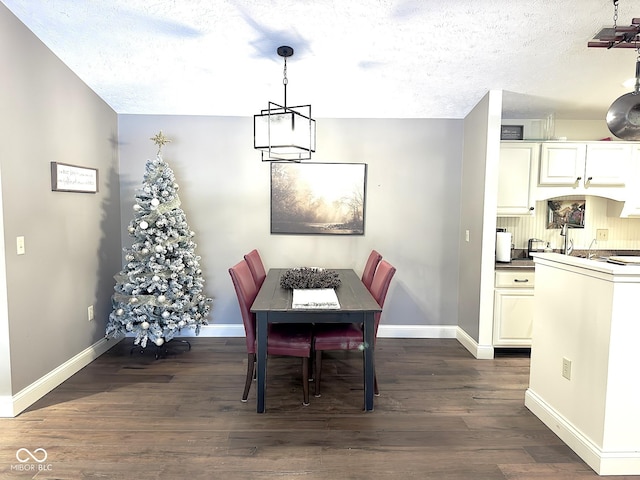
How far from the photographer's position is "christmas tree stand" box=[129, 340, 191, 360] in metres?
3.59

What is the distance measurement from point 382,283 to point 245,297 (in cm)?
97

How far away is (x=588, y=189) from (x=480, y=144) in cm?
118

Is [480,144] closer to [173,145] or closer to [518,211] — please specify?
[518,211]

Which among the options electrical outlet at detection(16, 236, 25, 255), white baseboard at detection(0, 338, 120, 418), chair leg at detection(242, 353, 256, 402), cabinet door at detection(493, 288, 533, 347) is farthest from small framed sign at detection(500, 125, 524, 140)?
white baseboard at detection(0, 338, 120, 418)

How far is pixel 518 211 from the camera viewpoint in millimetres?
3693

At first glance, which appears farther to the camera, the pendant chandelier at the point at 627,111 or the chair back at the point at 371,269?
the chair back at the point at 371,269

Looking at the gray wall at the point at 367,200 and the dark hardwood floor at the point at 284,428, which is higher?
the gray wall at the point at 367,200

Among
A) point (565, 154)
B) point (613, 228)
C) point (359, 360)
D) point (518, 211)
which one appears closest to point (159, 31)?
point (359, 360)

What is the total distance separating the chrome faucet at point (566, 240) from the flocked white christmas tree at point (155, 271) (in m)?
3.78

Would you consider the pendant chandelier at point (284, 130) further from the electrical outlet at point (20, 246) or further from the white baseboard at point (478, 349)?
the white baseboard at point (478, 349)

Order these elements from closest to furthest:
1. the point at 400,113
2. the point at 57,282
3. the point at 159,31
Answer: the point at 159,31, the point at 57,282, the point at 400,113

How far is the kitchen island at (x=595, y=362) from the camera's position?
6.42 ft

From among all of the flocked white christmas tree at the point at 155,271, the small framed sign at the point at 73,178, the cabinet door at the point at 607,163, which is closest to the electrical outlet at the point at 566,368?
the cabinet door at the point at 607,163

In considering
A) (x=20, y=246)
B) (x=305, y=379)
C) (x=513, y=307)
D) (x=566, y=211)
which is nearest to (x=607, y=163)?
(x=566, y=211)
